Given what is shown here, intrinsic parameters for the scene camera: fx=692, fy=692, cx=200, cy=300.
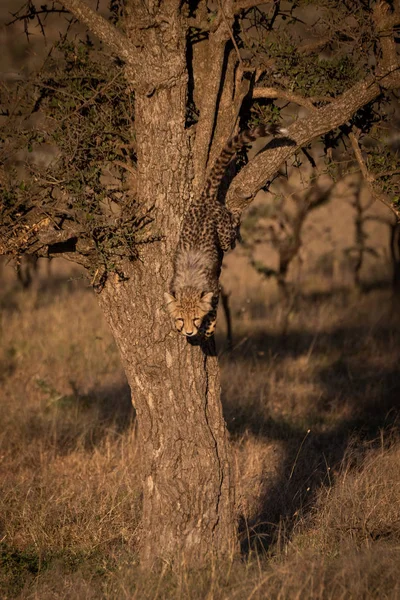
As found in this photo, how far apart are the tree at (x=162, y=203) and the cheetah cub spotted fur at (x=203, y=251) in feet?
0.25

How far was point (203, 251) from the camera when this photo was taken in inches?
189

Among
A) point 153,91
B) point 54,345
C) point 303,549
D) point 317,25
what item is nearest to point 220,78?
point 153,91

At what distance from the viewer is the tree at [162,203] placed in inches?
173

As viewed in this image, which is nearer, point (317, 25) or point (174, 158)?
point (174, 158)

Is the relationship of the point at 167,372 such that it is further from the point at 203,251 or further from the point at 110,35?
the point at 110,35

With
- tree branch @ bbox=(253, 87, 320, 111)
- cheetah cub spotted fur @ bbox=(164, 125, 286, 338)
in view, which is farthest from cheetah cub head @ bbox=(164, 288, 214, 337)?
tree branch @ bbox=(253, 87, 320, 111)

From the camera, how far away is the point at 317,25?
5.21m

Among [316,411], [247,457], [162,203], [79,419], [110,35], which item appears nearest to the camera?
[110,35]

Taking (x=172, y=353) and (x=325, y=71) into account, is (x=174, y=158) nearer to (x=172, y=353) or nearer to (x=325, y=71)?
(x=172, y=353)

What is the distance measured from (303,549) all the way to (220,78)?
10.3ft

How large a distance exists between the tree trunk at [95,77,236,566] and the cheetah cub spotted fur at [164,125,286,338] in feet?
0.27

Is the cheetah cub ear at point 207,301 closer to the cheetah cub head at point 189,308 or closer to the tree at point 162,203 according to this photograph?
the cheetah cub head at point 189,308

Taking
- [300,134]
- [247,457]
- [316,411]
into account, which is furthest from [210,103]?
[316,411]

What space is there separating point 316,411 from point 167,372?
4275mm
